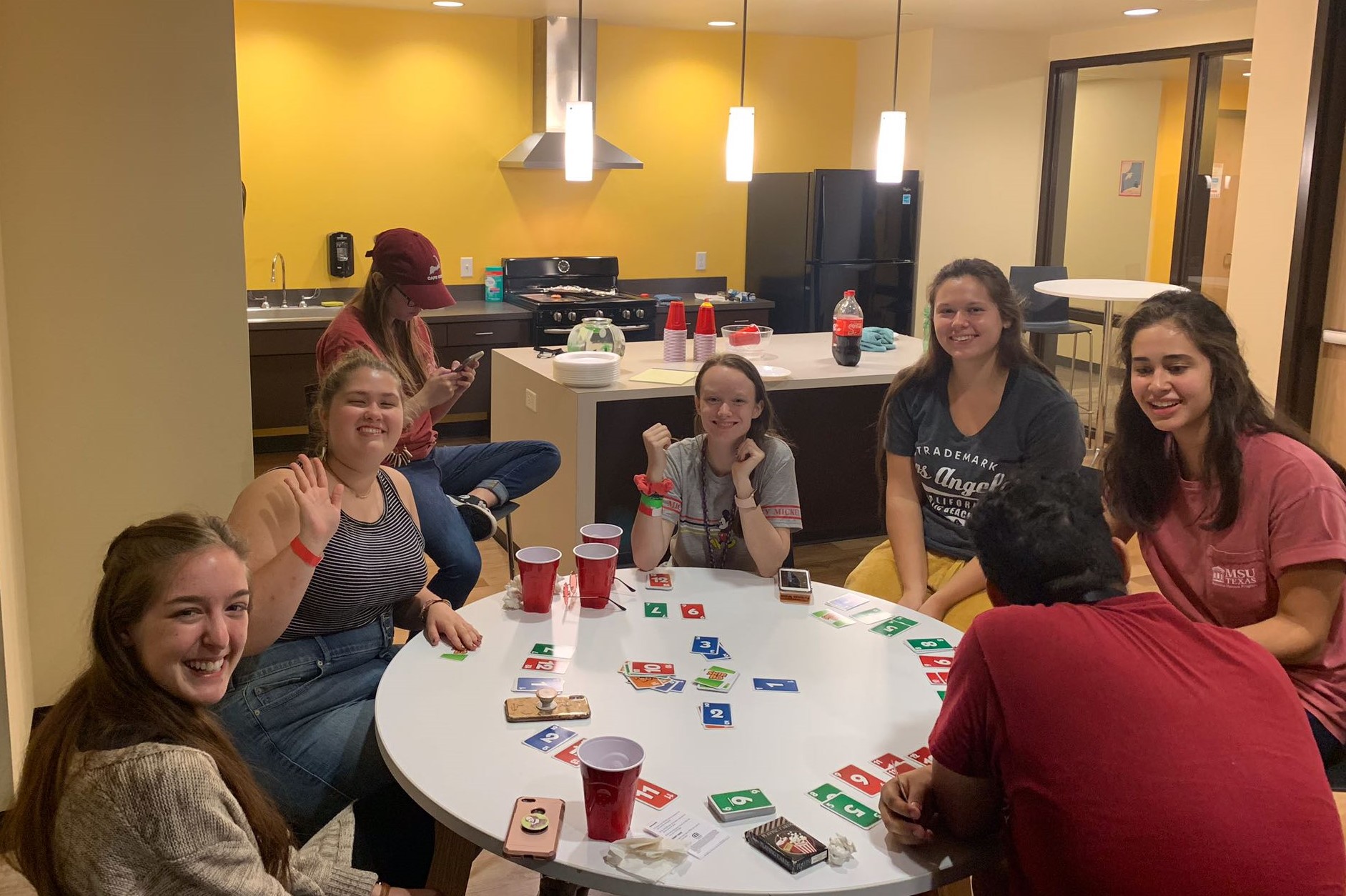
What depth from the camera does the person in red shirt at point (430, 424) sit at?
2.86 m

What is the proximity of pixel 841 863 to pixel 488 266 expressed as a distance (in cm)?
572

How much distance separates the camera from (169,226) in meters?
2.88

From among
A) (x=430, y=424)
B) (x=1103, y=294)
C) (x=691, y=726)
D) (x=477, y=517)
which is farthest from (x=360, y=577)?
(x=1103, y=294)

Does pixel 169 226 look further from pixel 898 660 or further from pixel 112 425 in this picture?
pixel 898 660

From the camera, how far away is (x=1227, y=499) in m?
2.06

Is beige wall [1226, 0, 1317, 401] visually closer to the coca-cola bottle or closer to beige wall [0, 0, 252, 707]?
the coca-cola bottle

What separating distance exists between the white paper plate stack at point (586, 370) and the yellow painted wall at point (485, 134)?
3.07 m

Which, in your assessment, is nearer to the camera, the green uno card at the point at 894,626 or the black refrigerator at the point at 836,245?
the green uno card at the point at 894,626

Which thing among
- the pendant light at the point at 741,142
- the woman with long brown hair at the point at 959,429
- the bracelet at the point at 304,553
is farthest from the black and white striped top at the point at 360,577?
the pendant light at the point at 741,142

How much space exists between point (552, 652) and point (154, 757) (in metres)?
0.79

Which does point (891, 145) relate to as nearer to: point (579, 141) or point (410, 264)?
point (579, 141)

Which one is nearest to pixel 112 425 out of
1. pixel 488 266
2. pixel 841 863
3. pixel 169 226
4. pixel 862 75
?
pixel 169 226

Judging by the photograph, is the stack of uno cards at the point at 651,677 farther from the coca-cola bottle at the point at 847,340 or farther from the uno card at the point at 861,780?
the coca-cola bottle at the point at 847,340

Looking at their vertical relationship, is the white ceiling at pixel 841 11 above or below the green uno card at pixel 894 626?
above
